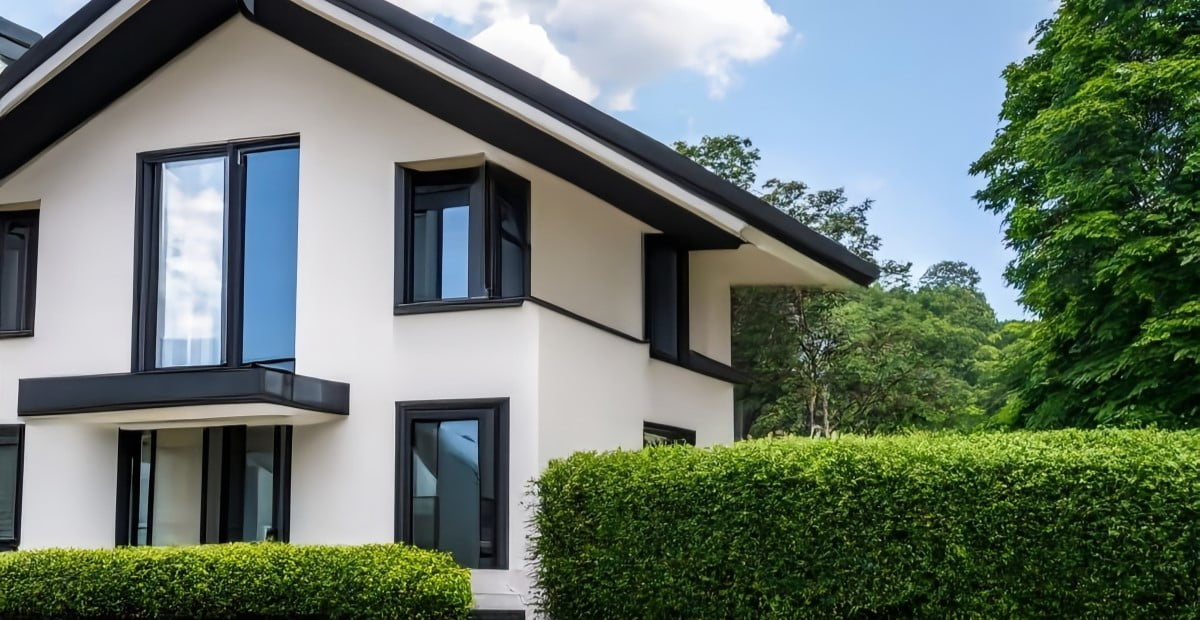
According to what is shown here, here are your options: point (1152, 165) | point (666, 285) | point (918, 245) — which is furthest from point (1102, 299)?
point (918, 245)

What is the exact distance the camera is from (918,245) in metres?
38.9

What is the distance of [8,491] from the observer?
14539 mm

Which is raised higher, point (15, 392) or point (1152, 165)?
point (1152, 165)

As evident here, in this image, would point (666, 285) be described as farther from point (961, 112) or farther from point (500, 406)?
point (961, 112)

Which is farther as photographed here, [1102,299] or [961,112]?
[961,112]

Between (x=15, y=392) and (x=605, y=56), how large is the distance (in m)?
21.8

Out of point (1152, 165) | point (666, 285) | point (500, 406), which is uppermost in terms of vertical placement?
point (1152, 165)

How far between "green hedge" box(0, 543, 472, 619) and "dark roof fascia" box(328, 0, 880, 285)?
14.4 feet

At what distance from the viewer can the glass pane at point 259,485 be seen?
13.3 m

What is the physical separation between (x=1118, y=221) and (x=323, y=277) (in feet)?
33.5

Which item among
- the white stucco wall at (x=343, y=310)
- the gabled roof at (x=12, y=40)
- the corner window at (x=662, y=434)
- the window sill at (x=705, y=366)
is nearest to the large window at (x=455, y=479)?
the white stucco wall at (x=343, y=310)

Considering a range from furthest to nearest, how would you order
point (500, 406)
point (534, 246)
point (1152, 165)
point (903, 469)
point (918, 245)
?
1. point (918, 245)
2. point (1152, 165)
3. point (534, 246)
4. point (500, 406)
5. point (903, 469)

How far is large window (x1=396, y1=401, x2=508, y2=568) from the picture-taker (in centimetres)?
1197

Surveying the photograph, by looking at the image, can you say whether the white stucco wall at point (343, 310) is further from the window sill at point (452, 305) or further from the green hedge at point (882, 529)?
the green hedge at point (882, 529)
